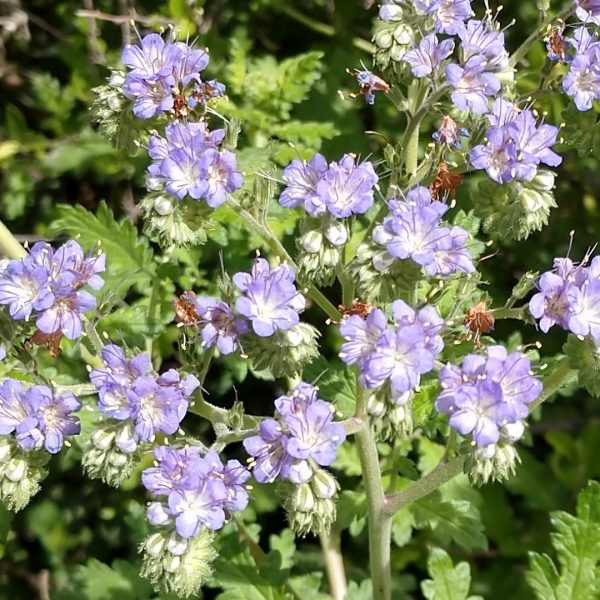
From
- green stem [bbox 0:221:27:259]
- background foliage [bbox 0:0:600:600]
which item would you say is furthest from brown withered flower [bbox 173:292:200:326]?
green stem [bbox 0:221:27:259]

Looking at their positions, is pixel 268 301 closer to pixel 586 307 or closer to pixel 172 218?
pixel 172 218

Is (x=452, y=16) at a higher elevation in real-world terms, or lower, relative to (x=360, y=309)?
higher

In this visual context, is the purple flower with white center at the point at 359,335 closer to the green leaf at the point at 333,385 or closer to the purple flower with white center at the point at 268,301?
the purple flower with white center at the point at 268,301

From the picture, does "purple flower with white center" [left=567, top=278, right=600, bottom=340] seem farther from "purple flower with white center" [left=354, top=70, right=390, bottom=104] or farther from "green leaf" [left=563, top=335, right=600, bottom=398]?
"purple flower with white center" [left=354, top=70, right=390, bottom=104]

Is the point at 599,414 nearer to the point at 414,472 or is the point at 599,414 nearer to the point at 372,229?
the point at 414,472

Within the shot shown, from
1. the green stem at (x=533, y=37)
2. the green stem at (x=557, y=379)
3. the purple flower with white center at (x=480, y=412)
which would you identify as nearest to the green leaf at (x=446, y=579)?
the green stem at (x=557, y=379)

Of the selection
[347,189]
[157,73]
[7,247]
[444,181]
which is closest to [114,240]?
[7,247]

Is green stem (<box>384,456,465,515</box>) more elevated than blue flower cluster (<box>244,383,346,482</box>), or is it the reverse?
blue flower cluster (<box>244,383,346,482</box>)

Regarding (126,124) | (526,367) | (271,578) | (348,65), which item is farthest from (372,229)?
(348,65)
